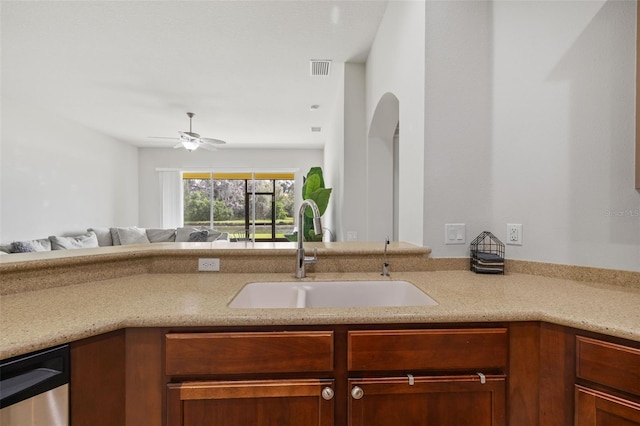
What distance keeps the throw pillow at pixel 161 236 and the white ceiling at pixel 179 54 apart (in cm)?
199

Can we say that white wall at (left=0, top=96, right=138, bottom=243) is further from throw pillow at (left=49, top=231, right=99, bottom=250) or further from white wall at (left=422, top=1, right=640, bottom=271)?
white wall at (left=422, top=1, right=640, bottom=271)

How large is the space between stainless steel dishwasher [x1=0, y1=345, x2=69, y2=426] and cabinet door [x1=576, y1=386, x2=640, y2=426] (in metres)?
1.45

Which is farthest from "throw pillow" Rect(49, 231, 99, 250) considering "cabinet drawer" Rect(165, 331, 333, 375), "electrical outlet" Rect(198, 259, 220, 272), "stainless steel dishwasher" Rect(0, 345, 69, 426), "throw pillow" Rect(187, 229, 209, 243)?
"cabinet drawer" Rect(165, 331, 333, 375)

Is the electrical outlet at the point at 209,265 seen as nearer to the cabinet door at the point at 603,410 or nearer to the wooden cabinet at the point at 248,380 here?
the wooden cabinet at the point at 248,380

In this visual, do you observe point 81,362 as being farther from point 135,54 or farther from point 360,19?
point 135,54

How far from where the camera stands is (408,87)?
5.65 ft

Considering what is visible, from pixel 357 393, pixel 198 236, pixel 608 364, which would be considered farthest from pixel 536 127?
pixel 198 236

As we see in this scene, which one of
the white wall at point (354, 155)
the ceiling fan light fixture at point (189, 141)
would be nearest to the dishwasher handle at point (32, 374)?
the white wall at point (354, 155)

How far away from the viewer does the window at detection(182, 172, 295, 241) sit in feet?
21.6

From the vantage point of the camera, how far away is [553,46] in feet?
4.50

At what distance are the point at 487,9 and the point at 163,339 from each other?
2114 millimetres

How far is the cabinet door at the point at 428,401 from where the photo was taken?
88 centimetres

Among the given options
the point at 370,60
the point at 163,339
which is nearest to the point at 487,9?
the point at 370,60

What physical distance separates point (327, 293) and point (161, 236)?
481cm
